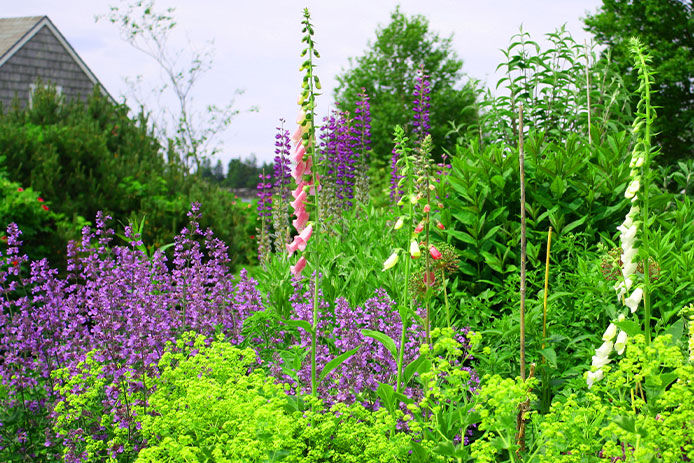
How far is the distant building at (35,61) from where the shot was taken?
900 inches

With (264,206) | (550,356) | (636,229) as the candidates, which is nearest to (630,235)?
(636,229)

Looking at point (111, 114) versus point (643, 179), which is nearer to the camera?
point (643, 179)

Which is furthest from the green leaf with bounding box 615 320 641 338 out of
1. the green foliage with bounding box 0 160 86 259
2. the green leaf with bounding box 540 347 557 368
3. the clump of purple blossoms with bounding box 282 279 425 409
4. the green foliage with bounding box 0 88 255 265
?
the green foliage with bounding box 0 160 86 259

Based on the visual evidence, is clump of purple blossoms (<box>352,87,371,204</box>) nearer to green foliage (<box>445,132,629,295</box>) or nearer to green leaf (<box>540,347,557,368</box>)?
green foliage (<box>445,132,629,295</box>)

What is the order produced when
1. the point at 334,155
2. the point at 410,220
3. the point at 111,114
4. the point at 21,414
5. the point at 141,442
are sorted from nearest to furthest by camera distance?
1. the point at 410,220
2. the point at 141,442
3. the point at 21,414
4. the point at 334,155
5. the point at 111,114

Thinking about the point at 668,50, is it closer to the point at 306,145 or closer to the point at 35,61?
the point at 306,145

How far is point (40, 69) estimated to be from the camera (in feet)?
79.0

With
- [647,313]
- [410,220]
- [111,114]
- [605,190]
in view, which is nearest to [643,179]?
[647,313]

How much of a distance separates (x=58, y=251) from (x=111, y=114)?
218 inches

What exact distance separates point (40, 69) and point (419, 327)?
25.1 meters

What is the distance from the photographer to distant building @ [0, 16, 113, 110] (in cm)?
2286

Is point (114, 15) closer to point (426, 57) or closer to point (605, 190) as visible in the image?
point (426, 57)

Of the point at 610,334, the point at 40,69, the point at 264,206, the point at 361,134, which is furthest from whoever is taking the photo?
the point at 40,69

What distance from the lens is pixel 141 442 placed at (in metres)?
3.57
